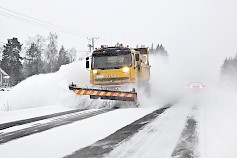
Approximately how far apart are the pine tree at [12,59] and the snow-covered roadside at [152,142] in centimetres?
5999

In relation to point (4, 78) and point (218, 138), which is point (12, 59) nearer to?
point (4, 78)

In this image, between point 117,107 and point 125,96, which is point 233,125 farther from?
point 117,107

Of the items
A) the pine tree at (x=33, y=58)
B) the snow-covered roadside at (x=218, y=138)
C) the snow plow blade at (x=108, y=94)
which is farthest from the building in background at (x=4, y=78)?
the snow-covered roadside at (x=218, y=138)

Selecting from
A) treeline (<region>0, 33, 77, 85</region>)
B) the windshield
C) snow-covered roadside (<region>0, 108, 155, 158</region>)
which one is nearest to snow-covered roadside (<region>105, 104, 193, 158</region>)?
snow-covered roadside (<region>0, 108, 155, 158</region>)

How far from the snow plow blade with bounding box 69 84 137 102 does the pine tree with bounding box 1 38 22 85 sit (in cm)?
5456

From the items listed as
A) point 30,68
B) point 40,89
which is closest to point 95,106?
point 40,89

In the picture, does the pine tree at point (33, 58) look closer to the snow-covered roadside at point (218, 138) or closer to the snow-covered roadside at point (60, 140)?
the snow-covered roadside at point (60, 140)

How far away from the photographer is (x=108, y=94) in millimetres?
11414

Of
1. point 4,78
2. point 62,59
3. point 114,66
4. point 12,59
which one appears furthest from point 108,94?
point 62,59

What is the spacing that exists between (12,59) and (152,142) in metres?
62.7

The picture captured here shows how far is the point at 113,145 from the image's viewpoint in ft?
16.5

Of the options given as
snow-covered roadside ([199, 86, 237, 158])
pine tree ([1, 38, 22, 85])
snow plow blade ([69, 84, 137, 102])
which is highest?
pine tree ([1, 38, 22, 85])

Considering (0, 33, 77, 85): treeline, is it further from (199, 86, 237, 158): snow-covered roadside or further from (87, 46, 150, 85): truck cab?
(199, 86, 237, 158): snow-covered roadside

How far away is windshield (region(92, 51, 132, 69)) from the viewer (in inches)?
495
